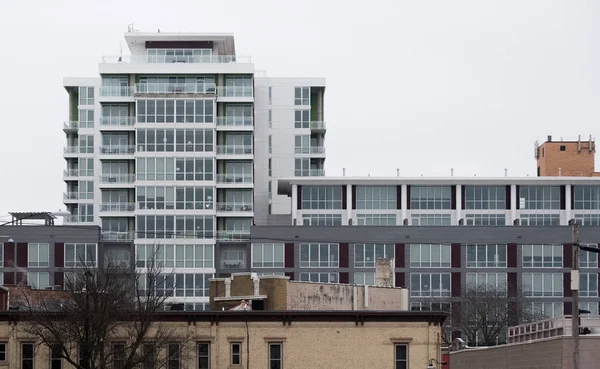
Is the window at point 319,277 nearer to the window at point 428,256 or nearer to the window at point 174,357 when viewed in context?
the window at point 428,256

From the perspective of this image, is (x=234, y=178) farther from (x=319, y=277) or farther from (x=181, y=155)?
(x=319, y=277)

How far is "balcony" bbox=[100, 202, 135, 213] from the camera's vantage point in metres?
158

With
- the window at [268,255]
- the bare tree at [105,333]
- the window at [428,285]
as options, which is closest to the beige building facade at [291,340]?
the bare tree at [105,333]

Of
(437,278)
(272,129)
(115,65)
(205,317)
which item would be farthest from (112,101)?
(205,317)

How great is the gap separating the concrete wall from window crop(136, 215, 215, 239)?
45.5 m

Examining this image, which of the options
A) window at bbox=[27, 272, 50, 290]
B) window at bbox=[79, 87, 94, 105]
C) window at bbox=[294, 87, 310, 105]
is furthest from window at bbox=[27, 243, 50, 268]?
window at bbox=[294, 87, 310, 105]

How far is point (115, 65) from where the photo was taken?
159 metres

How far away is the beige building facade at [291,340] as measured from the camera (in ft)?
272

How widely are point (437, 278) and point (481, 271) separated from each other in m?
4.93

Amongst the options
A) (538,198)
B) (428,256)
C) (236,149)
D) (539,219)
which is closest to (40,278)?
(236,149)

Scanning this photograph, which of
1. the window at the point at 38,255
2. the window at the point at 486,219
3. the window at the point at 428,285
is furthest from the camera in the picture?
the window at the point at 486,219

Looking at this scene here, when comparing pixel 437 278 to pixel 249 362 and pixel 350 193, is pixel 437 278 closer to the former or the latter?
pixel 350 193

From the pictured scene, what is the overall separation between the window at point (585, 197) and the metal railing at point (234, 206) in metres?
38.5

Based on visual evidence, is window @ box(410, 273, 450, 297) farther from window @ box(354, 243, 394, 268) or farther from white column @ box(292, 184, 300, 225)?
white column @ box(292, 184, 300, 225)
